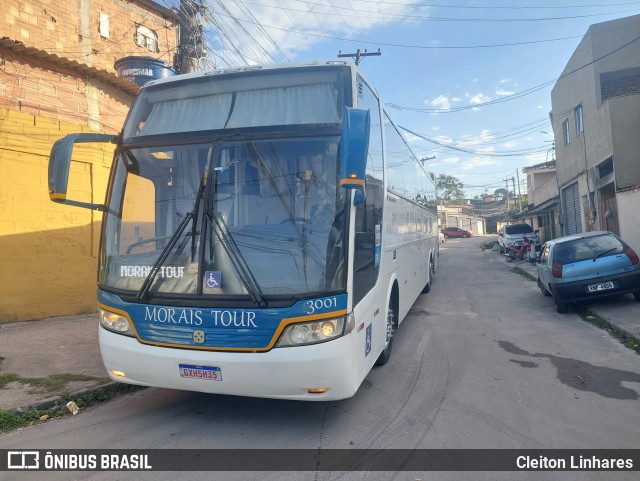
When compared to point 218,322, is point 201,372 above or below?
below

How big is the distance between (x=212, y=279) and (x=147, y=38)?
16.2 meters

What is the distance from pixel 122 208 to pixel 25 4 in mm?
11592

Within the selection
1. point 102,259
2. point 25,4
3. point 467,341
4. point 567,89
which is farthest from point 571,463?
point 567,89

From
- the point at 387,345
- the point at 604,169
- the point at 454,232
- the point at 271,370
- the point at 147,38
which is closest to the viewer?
the point at 271,370

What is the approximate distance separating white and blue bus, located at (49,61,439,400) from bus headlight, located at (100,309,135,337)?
16mm

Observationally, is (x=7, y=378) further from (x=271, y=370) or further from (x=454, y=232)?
(x=454, y=232)

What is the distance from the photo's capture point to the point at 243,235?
3.77m

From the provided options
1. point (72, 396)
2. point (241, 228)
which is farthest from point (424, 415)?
point (72, 396)

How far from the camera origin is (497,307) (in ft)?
32.6

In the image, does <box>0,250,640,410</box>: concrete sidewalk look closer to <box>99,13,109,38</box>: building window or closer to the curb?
the curb

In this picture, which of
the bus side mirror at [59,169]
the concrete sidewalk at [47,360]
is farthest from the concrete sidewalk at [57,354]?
the bus side mirror at [59,169]

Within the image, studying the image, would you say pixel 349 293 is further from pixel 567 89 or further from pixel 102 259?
pixel 567 89

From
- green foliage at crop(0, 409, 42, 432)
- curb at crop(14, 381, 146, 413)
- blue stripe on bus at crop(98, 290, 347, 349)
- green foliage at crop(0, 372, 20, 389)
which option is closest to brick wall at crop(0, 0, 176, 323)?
green foliage at crop(0, 372, 20, 389)

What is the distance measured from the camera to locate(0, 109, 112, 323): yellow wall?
8242 millimetres
